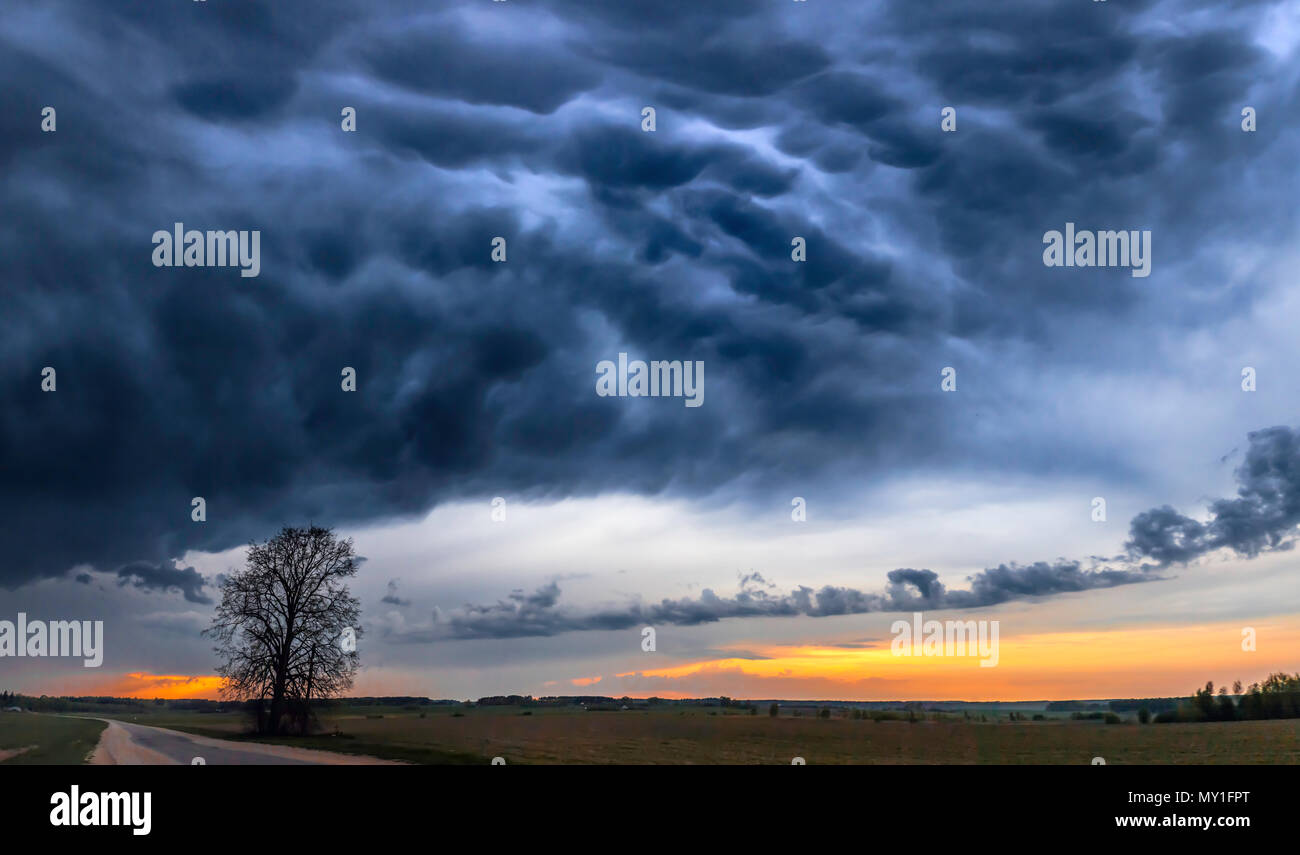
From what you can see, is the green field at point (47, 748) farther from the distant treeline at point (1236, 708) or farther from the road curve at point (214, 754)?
the distant treeline at point (1236, 708)

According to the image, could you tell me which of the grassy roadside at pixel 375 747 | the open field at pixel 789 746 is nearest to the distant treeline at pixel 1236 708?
the open field at pixel 789 746

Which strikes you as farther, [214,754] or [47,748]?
[47,748]

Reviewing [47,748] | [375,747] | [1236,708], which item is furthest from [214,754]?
[1236,708]

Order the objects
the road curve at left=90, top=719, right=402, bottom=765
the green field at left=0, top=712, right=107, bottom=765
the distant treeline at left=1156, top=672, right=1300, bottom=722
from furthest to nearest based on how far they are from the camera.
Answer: the distant treeline at left=1156, top=672, right=1300, bottom=722
the green field at left=0, top=712, right=107, bottom=765
the road curve at left=90, top=719, right=402, bottom=765

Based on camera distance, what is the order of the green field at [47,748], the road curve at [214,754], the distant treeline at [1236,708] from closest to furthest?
the road curve at [214,754], the green field at [47,748], the distant treeline at [1236,708]

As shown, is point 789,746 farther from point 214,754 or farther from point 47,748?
point 47,748

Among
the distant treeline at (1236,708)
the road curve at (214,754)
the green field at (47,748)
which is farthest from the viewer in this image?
the distant treeline at (1236,708)

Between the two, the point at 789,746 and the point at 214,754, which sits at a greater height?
the point at 214,754

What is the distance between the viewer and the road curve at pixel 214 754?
36197 millimetres

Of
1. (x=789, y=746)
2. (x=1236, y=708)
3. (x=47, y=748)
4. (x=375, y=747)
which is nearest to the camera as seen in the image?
(x=375, y=747)

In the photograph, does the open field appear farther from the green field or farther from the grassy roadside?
the green field

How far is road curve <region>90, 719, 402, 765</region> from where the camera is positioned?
36197 mm

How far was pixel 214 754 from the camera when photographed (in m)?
40.2

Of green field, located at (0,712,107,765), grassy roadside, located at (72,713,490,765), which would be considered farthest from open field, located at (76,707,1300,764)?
green field, located at (0,712,107,765)
